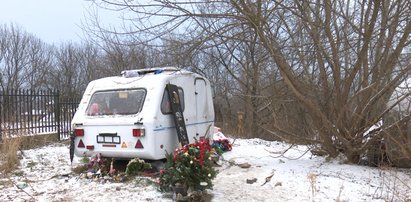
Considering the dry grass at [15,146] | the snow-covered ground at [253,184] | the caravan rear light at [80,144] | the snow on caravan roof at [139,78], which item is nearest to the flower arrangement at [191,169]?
the snow-covered ground at [253,184]

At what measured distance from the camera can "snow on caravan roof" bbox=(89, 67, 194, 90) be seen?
862 centimetres

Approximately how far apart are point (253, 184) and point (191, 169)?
1669mm

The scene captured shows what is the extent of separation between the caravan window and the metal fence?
14.3 feet

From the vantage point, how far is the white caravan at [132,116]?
25.9 feet

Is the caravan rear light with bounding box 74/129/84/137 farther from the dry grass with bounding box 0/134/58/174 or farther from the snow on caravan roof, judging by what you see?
the dry grass with bounding box 0/134/58/174

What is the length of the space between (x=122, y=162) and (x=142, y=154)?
1.44m

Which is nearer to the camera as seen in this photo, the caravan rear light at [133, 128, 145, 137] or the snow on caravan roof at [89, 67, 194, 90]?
the caravan rear light at [133, 128, 145, 137]

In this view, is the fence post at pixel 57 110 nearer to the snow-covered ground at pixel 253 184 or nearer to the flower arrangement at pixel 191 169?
the snow-covered ground at pixel 253 184

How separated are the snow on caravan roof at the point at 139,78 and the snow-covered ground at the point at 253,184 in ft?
6.39

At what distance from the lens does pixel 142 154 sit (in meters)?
7.88

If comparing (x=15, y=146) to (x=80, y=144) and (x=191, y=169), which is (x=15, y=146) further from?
(x=191, y=169)

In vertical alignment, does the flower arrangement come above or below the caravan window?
below

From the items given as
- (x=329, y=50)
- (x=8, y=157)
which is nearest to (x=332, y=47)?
(x=329, y=50)

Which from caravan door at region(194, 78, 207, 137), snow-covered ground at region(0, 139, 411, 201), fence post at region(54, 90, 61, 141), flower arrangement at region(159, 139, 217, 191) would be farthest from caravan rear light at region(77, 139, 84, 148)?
fence post at region(54, 90, 61, 141)
